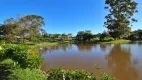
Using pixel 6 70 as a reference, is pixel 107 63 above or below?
below

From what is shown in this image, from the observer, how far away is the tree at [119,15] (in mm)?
34375

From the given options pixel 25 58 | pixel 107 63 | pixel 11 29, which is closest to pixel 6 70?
pixel 25 58

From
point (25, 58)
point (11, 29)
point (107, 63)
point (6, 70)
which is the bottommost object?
point (107, 63)

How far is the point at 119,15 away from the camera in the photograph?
3512cm

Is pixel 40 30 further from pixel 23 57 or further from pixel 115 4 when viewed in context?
pixel 23 57

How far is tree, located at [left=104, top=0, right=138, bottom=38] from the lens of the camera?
113 ft

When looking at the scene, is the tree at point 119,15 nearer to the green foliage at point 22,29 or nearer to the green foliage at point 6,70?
the green foliage at point 22,29

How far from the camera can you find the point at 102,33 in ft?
124

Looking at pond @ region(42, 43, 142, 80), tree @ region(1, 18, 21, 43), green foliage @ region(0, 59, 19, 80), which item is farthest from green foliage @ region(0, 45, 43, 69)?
tree @ region(1, 18, 21, 43)

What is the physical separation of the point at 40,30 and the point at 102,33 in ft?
46.3

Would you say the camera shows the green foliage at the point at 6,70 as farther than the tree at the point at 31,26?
No

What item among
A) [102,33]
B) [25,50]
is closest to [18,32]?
[102,33]

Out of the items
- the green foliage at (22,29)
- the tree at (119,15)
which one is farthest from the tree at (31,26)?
the tree at (119,15)

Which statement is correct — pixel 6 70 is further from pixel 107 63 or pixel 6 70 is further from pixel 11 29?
pixel 11 29
